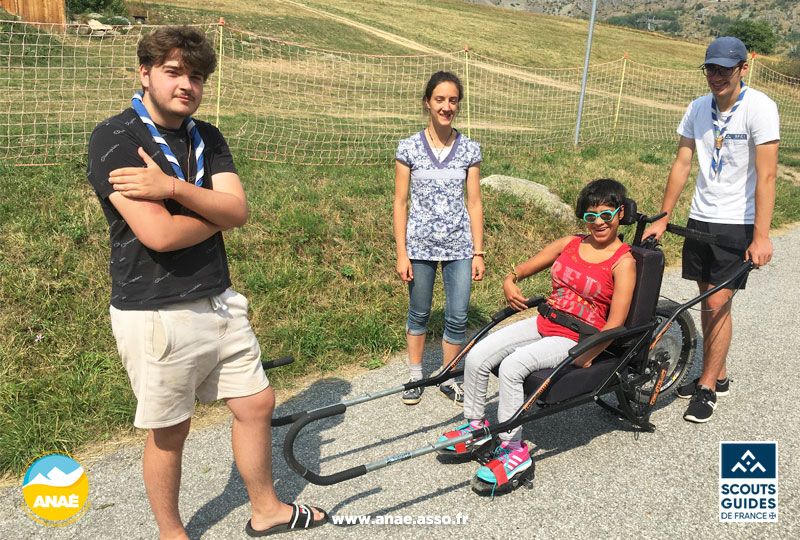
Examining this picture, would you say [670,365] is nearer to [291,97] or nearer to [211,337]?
[211,337]

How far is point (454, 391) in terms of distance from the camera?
13.8 ft

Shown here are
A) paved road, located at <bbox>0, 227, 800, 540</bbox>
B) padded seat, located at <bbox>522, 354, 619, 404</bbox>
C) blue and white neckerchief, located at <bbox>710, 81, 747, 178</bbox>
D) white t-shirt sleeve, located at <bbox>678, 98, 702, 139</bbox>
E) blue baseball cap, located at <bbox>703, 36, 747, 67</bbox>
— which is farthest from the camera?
white t-shirt sleeve, located at <bbox>678, 98, 702, 139</bbox>

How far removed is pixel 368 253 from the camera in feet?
20.7

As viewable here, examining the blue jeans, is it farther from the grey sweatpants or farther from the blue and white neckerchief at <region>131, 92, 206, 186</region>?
the blue and white neckerchief at <region>131, 92, 206, 186</region>

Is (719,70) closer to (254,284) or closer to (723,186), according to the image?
(723,186)

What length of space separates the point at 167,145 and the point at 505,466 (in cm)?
219

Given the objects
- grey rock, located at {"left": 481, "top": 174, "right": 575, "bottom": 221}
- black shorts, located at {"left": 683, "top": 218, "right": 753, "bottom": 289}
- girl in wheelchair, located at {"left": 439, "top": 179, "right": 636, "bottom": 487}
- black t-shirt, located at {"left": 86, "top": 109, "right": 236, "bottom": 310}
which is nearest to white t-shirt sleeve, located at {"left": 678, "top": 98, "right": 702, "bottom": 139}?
black shorts, located at {"left": 683, "top": 218, "right": 753, "bottom": 289}

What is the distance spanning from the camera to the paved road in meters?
2.94

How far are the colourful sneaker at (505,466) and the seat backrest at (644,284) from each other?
92 cm

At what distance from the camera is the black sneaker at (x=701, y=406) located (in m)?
3.91

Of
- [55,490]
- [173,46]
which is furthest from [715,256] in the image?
[55,490]

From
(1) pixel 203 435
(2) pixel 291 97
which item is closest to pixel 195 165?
(1) pixel 203 435

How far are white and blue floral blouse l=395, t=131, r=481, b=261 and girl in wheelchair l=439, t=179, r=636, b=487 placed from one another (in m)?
0.67

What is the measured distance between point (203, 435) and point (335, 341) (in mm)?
1403
